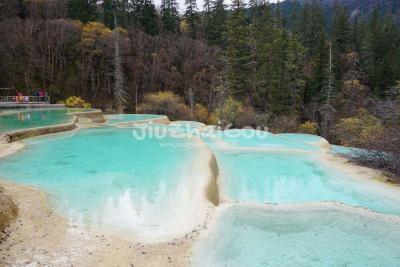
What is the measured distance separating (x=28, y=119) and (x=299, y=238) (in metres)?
17.6

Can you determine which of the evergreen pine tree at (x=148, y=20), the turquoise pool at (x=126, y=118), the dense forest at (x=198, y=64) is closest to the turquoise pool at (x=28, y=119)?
the turquoise pool at (x=126, y=118)

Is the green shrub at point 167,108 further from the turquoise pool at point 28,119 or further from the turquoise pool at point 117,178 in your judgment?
the turquoise pool at point 117,178

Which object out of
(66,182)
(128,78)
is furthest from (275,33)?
(66,182)

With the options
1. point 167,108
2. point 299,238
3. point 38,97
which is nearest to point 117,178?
point 299,238

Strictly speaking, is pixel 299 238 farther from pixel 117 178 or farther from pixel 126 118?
pixel 126 118

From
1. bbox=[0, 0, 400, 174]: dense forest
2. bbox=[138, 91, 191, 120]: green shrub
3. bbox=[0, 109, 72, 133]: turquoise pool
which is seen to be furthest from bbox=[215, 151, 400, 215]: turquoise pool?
bbox=[138, 91, 191, 120]: green shrub

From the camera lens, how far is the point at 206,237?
20.2ft

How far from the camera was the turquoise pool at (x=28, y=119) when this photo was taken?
16016 mm

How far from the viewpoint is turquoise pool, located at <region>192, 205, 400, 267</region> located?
5789 mm

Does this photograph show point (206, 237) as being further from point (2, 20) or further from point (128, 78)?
point (2, 20)

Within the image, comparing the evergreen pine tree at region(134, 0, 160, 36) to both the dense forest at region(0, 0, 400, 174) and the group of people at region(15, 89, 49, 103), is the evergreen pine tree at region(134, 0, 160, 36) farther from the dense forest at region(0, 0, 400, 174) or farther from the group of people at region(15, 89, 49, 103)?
the group of people at region(15, 89, 49, 103)

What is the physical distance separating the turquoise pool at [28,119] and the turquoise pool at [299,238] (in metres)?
11.9

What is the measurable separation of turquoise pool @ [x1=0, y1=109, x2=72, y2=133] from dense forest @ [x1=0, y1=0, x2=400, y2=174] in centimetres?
916

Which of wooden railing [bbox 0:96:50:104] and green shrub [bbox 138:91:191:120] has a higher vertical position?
wooden railing [bbox 0:96:50:104]
